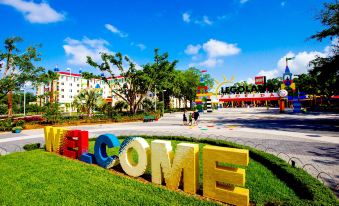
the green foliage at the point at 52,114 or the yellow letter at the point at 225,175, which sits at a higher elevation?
the green foliage at the point at 52,114

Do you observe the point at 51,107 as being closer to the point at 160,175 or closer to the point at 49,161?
the point at 49,161

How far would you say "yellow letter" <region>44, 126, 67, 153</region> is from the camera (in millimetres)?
11688

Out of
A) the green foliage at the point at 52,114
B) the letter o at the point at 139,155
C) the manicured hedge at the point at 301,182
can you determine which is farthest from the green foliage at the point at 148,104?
the letter o at the point at 139,155

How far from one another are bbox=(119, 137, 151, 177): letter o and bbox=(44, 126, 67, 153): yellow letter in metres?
4.83

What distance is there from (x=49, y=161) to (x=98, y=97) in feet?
79.0

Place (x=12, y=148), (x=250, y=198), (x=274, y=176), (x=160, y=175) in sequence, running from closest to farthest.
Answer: (x=250, y=198) → (x=160, y=175) → (x=274, y=176) → (x=12, y=148)

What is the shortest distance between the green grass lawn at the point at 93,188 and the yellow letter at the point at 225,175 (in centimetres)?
41

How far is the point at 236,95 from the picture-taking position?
241ft

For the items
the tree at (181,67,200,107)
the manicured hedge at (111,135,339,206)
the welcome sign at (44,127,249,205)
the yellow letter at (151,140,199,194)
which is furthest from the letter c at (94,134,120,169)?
the tree at (181,67,200,107)

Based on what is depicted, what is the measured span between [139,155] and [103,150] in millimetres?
2616

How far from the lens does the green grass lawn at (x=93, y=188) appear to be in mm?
6039

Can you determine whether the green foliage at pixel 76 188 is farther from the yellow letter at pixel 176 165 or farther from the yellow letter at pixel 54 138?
the yellow letter at pixel 54 138

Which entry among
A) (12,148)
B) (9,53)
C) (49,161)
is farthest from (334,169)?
(9,53)

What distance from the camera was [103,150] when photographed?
9578mm
